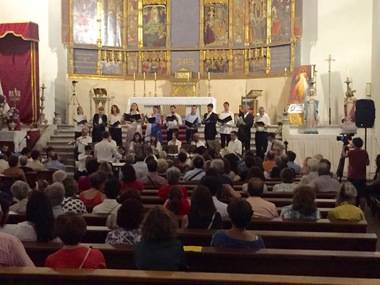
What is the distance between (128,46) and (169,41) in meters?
1.41

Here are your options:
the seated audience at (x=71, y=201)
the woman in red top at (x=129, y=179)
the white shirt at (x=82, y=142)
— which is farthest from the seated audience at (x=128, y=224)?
the white shirt at (x=82, y=142)

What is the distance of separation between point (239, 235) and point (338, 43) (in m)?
14.7

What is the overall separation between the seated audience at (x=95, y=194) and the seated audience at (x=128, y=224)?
6.88 ft

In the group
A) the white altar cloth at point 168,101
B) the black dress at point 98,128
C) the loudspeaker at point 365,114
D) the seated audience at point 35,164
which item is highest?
the white altar cloth at point 168,101

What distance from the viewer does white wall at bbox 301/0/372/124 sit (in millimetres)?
17250

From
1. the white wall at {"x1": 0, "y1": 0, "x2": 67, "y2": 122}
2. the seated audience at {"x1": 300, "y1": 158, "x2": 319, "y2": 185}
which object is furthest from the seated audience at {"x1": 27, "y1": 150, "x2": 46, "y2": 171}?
the white wall at {"x1": 0, "y1": 0, "x2": 67, "y2": 122}

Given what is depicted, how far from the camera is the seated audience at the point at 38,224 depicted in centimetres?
444

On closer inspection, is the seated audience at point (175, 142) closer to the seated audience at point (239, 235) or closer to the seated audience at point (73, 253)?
the seated audience at point (239, 235)

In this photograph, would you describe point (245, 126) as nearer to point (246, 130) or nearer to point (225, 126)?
point (246, 130)

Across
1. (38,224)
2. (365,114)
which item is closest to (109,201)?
(38,224)

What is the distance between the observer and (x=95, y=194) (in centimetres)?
648

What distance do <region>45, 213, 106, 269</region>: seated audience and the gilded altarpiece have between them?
15807 millimetres

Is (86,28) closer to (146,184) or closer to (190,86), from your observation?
(190,86)

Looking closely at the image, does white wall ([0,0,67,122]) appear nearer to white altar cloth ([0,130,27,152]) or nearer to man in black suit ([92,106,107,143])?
white altar cloth ([0,130,27,152])
